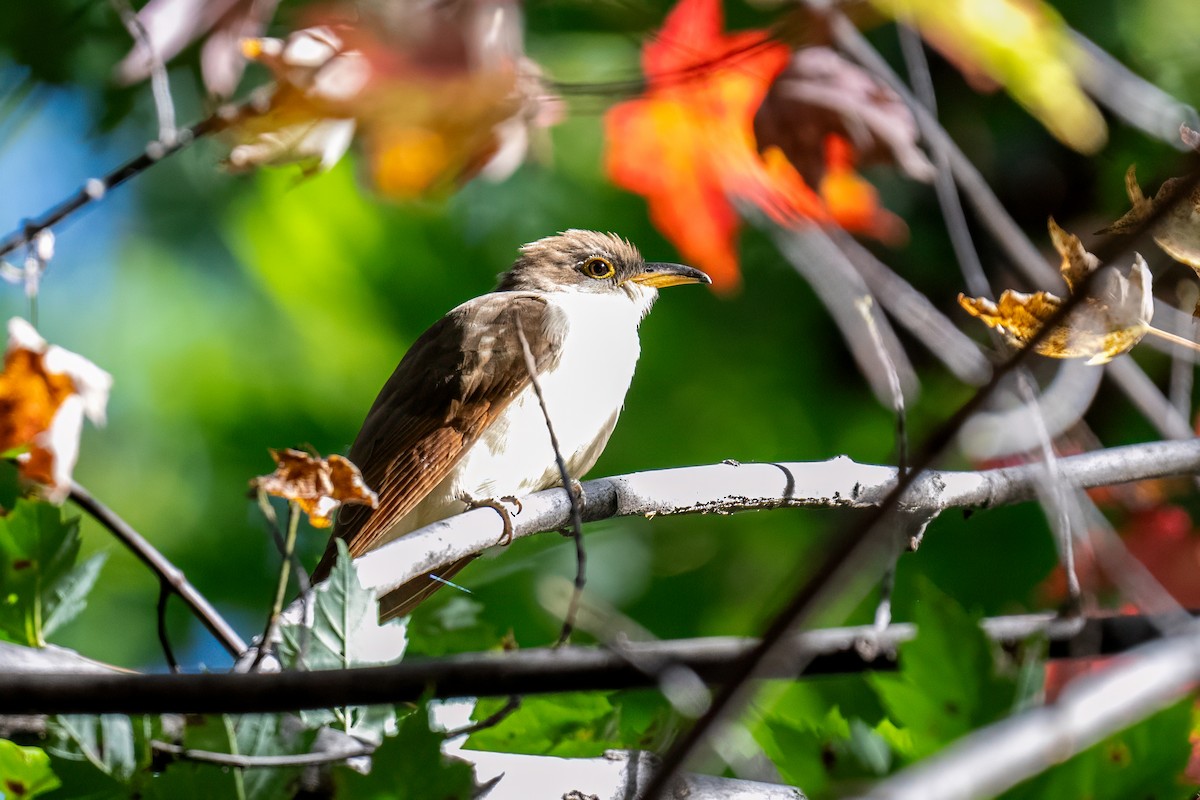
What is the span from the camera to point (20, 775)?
5.76ft

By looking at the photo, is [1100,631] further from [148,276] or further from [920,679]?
[148,276]

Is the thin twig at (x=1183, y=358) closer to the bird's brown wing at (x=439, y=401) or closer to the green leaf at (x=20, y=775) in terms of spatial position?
the bird's brown wing at (x=439, y=401)

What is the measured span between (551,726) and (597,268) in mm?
2231

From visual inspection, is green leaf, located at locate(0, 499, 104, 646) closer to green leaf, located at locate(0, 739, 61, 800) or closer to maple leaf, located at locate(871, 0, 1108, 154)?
green leaf, located at locate(0, 739, 61, 800)

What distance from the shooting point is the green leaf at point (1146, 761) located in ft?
4.61

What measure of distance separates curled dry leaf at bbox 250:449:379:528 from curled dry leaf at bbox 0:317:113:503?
12.1 inches

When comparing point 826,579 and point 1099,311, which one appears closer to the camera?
point 826,579

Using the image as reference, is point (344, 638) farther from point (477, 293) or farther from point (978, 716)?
point (477, 293)

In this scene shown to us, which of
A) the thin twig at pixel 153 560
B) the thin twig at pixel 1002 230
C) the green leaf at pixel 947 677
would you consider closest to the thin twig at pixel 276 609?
the thin twig at pixel 153 560

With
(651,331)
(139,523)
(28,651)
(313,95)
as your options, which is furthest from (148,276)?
(28,651)

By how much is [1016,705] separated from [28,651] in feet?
4.29

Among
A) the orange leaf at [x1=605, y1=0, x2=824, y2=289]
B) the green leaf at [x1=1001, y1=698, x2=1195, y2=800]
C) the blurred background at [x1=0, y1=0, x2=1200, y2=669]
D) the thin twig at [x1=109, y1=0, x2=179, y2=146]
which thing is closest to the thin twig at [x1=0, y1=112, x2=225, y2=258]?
the thin twig at [x1=109, y1=0, x2=179, y2=146]

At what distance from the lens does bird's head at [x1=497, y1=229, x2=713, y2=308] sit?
397 centimetres

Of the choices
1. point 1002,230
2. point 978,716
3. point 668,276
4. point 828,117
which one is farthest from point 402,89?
point 668,276
